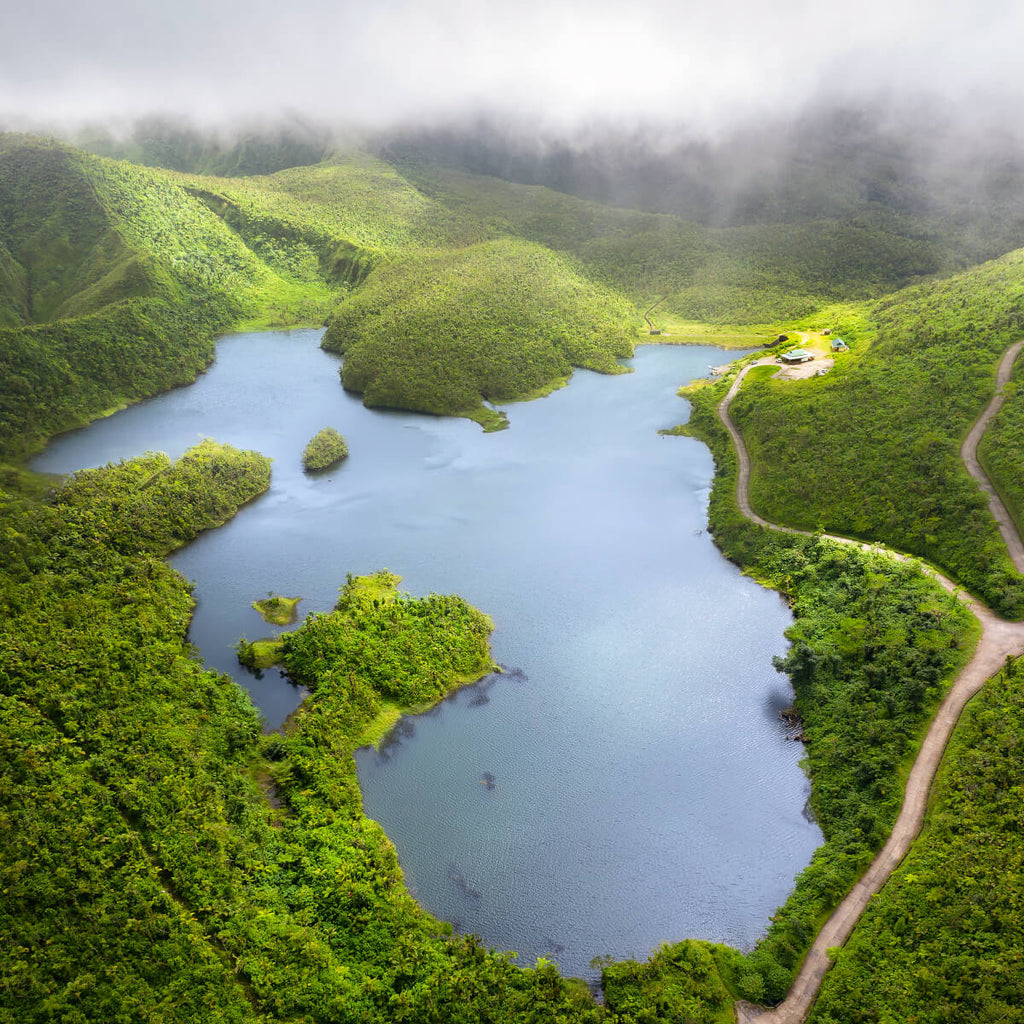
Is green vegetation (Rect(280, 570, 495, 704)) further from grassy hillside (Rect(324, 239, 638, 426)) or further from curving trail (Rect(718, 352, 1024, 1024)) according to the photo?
grassy hillside (Rect(324, 239, 638, 426))

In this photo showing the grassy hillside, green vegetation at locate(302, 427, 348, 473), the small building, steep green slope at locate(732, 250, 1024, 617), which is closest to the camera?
steep green slope at locate(732, 250, 1024, 617)

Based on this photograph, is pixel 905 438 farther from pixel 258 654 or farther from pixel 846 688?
pixel 258 654

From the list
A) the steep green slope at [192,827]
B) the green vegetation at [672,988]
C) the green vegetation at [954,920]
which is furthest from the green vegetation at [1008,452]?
the steep green slope at [192,827]

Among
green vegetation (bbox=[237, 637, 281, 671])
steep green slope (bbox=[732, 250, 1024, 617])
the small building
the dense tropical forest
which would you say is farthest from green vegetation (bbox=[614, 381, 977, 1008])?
the small building

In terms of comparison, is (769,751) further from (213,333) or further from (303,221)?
(303,221)

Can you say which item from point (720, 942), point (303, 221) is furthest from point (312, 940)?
point (303, 221)

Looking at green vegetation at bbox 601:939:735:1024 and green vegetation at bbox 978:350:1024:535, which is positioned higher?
green vegetation at bbox 978:350:1024:535
